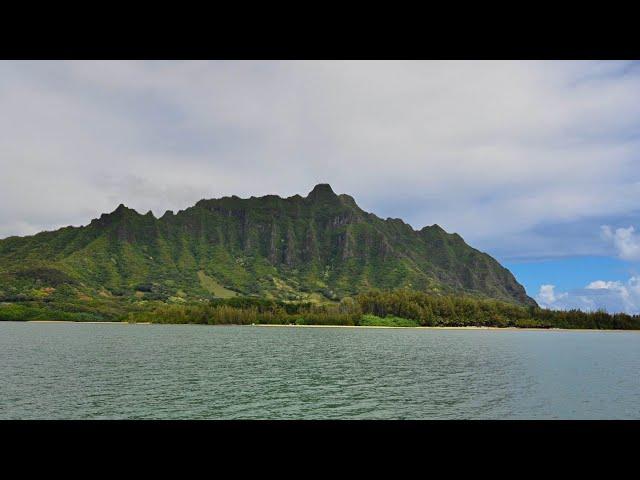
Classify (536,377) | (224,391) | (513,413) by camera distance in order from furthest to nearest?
(536,377) < (224,391) < (513,413)
